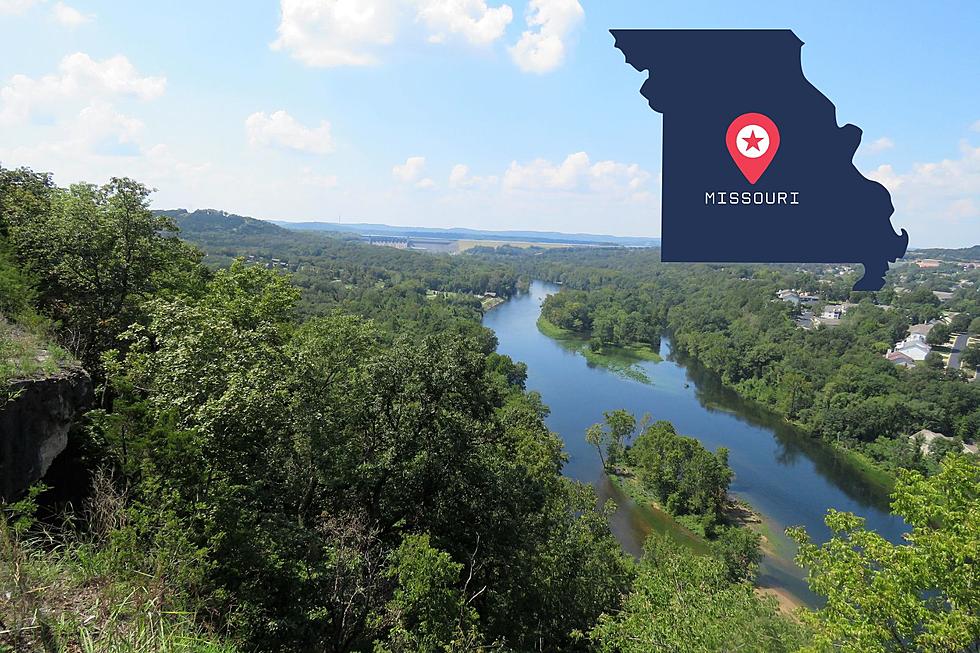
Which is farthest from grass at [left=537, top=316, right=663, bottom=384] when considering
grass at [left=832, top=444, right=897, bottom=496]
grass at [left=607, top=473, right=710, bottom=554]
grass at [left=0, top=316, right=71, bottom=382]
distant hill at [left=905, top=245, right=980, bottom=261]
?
distant hill at [left=905, top=245, right=980, bottom=261]

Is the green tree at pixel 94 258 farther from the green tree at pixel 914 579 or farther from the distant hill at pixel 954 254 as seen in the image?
the distant hill at pixel 954 254

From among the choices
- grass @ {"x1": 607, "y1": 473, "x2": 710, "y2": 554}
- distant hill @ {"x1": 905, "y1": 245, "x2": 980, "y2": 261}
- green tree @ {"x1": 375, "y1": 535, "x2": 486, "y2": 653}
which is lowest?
grass @ {"x1": 607, "y1": 473, "x2": 710, "y2": 554}

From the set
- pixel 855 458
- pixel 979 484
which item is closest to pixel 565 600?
pixel 979 484

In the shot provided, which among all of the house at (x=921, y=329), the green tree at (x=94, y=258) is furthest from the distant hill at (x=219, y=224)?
the house at (x=921, y=329)

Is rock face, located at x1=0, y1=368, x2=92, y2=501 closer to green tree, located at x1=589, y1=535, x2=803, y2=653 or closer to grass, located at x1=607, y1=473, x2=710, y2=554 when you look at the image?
green tree, located at x1=589, y1=535, x2=803, y2=653

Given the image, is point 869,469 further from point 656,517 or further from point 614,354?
point 614,354

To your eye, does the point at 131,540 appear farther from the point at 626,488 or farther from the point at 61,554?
the point at 626,488

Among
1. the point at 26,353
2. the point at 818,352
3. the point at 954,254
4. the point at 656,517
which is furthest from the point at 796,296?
the point at 954,254
